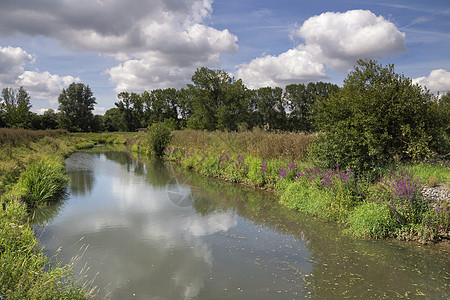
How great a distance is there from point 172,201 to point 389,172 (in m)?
7.11

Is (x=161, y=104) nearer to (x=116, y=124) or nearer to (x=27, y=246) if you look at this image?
(x=116, y=124)

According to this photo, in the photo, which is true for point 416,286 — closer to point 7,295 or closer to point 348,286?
point 348,286

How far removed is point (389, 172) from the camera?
305 inches

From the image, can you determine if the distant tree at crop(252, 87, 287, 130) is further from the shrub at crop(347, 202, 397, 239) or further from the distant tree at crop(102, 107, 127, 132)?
the shrub at crop(347, 202, 397, 239)

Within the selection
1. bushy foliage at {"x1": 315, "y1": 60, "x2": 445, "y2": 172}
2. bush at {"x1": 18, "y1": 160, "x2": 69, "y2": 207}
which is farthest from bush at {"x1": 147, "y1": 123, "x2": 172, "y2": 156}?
bushy foliage at {"x1": 315, "y1": 60, "x2": 445, "y2": 172}

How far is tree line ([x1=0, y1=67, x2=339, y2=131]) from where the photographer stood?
132 ft

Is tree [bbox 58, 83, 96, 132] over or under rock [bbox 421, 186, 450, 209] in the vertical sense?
over

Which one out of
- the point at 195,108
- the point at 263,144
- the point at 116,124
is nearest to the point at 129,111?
the point at 116,124

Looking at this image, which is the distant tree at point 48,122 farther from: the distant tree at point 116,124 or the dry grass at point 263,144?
the dry grass at point 263,144

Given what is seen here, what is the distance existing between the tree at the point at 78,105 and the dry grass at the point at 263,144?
5345cm

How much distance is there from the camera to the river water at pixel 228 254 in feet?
16.3

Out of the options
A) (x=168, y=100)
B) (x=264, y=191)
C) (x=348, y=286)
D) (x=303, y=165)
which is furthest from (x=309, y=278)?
(x=168, y=100)

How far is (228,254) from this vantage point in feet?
20.7

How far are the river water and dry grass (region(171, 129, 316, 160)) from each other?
3.00 meters
